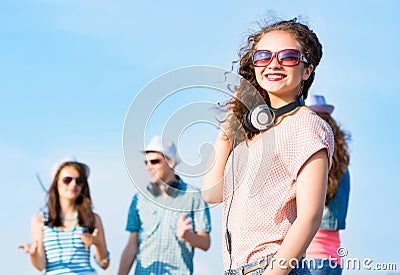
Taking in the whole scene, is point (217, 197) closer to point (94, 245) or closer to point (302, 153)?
point (302, 153)

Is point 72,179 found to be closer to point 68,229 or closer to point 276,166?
point 68,229

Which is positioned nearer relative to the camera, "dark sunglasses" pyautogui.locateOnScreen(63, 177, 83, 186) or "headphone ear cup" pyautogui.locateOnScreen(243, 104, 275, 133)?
"headphone ear cup" pyautogui.locateOnScreen(243, 104, 275, 133)

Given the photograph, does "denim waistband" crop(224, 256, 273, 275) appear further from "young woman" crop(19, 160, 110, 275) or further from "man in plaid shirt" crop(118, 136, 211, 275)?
"young woman" crop(19, 160, 110, 275)

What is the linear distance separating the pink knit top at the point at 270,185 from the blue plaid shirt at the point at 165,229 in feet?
11.8

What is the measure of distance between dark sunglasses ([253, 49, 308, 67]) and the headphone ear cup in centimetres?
19

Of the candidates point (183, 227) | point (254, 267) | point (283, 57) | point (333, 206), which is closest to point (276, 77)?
point (283, 57)

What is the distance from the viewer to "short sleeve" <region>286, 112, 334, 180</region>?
323cm

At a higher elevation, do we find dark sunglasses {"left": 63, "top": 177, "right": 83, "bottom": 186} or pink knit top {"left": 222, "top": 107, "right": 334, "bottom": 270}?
dark sunglasses {"left": 63, "top": 177, "right": 83, "bottom": 186}

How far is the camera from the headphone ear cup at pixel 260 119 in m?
3.43

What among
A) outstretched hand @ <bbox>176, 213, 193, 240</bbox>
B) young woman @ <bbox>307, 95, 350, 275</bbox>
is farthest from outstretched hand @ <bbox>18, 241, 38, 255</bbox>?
young woman @ <bbox>307, 95, 350, 275</bbox>

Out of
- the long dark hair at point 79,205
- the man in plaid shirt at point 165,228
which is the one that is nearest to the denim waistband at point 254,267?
the man in plaid shirt at point 165,228

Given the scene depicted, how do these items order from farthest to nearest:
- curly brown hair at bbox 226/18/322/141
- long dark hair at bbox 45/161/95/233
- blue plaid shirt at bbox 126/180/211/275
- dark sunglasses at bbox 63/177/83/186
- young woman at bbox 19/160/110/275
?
dark sunglasses at bbox 63/177/83/186, long dark hair at bbox 45/161/95/233, young woman at bbox 19/160/110/275, blue plaid shirt at bbox 126/180/211/275, curly brown hair at bbox 226/18/322/141

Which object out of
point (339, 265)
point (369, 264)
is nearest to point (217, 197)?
point (369, 264)

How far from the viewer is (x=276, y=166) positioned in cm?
331
